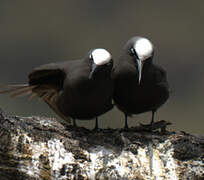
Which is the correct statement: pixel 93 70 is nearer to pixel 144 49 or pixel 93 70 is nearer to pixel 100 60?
pixel 100 60

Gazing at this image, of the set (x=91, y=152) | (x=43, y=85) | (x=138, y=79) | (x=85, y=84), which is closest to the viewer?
(x=91, y=152)

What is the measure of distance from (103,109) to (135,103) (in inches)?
Answer: 18.0

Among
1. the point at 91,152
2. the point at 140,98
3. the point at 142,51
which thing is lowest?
the point at 91,152

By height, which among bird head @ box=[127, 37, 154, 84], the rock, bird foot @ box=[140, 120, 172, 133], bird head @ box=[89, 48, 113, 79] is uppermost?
bird head @ box=[127, 37, 154, 84]

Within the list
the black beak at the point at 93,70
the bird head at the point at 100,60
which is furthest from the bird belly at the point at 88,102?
the bird head at the point at 100,60

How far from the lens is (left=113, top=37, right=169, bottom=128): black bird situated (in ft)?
26.6

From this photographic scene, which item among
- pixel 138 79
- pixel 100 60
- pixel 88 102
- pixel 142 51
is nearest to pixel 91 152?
pixel 88 102

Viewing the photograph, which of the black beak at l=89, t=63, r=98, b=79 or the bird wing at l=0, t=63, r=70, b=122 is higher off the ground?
the bird wing at l=0, t=63, r=70, b=122

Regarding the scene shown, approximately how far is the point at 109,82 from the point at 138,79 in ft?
1.35

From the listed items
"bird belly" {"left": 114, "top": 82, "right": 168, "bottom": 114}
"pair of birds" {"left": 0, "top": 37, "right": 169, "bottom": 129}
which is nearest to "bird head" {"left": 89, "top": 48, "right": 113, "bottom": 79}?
"pair of birds" {"left": 0, "top": 37, "right": 169, "bottom": 129}

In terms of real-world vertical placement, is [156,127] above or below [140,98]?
below

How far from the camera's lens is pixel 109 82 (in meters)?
8.03

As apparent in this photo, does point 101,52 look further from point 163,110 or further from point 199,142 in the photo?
point 163,110

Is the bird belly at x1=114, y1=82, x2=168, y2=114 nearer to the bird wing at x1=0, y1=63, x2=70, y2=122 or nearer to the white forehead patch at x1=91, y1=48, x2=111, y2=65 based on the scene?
the white forehead patch at x1=91, y1=48, x2=111, y2=65
